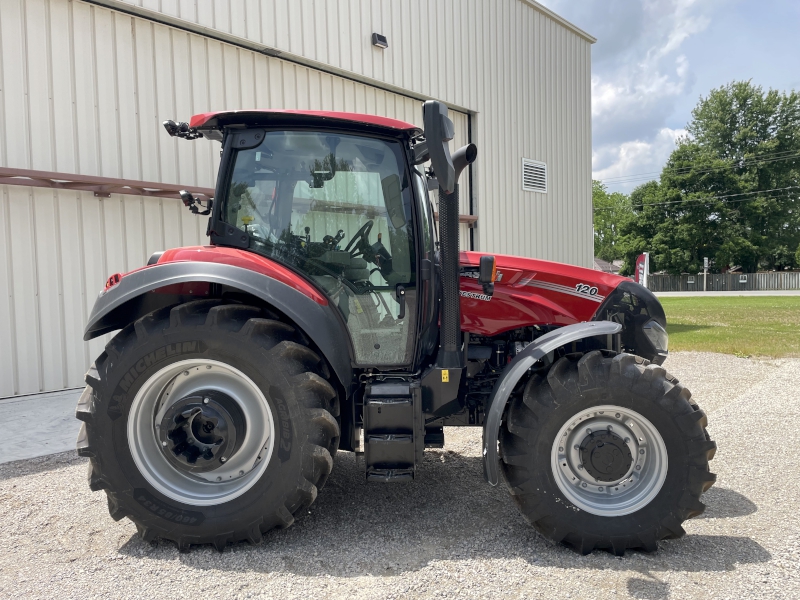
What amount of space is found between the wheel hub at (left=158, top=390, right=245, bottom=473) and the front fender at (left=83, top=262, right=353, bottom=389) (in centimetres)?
59

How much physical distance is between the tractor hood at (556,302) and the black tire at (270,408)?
113 cm

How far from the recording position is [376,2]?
904 centimetres

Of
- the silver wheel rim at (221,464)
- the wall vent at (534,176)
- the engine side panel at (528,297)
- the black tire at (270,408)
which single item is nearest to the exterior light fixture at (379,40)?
the wall vent at (534,176)

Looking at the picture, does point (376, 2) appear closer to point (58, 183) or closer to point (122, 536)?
point (58, 183)

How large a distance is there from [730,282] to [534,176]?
39683 millimetres

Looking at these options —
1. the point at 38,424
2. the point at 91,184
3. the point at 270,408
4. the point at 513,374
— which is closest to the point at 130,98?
the point at 91,184

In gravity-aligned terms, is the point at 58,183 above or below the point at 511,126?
below

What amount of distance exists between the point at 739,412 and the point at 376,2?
7.92 m

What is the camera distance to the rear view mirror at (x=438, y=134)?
2537 millimetres

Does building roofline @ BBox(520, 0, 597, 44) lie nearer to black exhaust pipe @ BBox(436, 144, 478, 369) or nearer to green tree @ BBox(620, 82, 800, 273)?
black exhaust pipe @ BBox(436, 144, 478, 369)

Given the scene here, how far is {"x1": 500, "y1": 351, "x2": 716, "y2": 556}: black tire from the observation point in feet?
8.86

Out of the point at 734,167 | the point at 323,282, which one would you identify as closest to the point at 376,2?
the point at 323,282

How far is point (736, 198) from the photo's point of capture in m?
46.9

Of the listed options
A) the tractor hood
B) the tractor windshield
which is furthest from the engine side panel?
the tractor windshield
